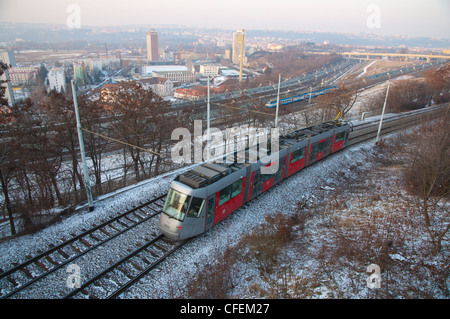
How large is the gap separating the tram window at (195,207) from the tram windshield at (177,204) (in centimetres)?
17

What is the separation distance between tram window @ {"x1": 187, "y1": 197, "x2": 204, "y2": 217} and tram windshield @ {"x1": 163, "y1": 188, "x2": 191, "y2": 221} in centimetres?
17

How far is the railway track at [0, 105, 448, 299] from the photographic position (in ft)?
26.8

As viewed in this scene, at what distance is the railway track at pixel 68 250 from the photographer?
8312mm

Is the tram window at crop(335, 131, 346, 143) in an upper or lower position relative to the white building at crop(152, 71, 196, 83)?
lower

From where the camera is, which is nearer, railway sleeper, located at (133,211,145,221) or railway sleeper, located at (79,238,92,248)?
railway sleeper, located at (79,238,92,248)

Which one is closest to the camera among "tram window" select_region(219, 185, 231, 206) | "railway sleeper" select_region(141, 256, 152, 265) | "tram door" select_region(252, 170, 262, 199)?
"railway sleeper" select_region(141, 256, 152, 265)

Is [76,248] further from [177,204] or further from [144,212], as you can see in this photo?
[177,204]

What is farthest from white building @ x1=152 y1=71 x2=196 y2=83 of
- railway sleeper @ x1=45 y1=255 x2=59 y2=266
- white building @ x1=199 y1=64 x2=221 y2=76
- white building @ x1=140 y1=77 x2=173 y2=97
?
railway sleeper @ x1=45 y1=255 x2=59 y2=266

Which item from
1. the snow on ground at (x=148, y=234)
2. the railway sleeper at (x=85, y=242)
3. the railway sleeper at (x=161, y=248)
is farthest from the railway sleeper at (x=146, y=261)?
the railway sleeper at (x=85, y=242)

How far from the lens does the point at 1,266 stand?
29.1 ft

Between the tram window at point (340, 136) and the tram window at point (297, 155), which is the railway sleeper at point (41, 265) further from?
the tram window at point (340, 136)

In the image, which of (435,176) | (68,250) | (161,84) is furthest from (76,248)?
(161,84)

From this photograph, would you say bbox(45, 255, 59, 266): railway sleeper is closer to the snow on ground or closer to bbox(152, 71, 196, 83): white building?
the snow on ground

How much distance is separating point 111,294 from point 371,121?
32992 millimetres
